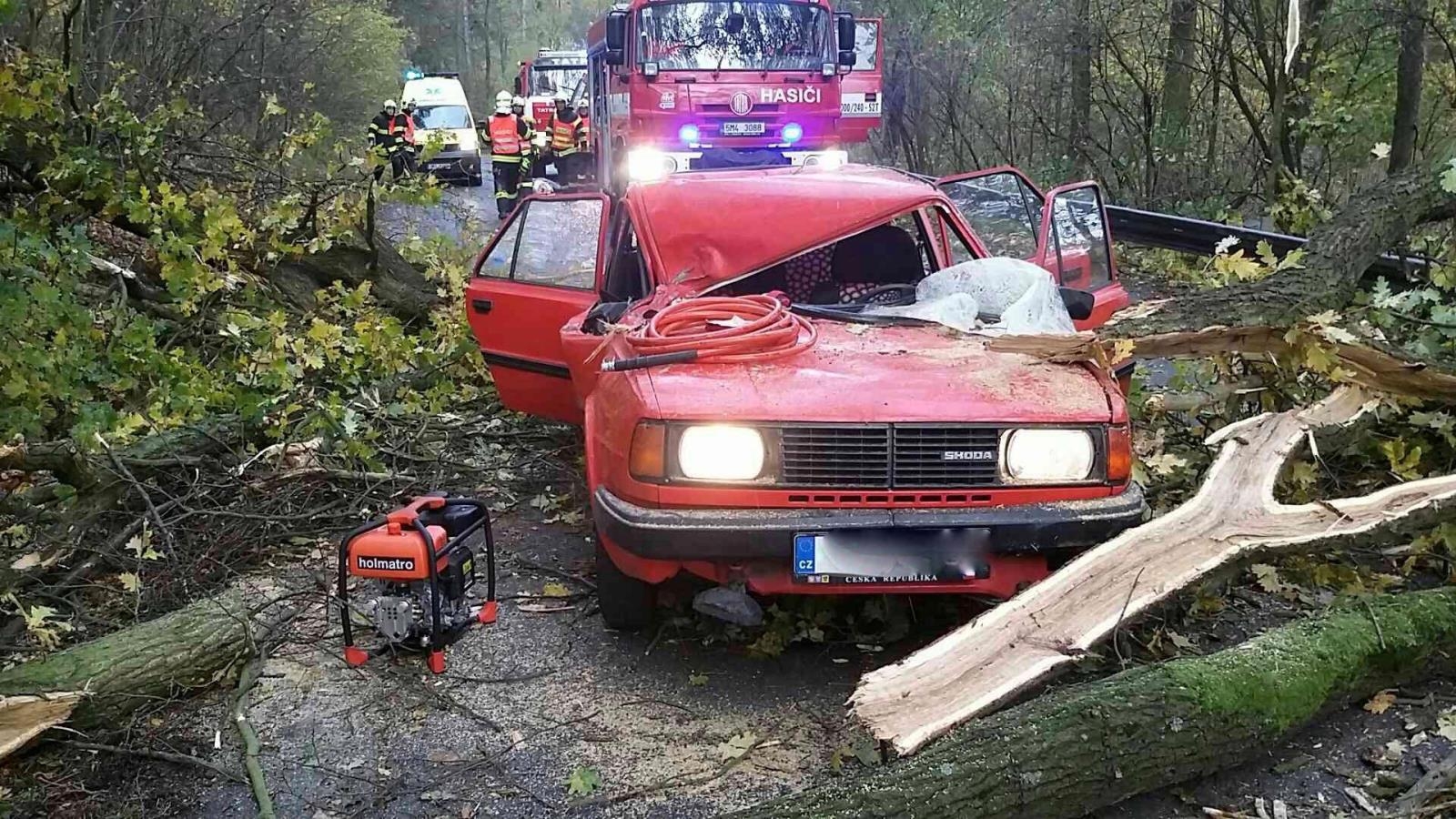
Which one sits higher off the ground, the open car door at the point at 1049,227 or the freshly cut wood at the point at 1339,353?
the open car door at the point at 1049,227

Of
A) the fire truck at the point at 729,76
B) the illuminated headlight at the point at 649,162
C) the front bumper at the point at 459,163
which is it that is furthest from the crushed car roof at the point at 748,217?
the front bumper at the point at 459,163

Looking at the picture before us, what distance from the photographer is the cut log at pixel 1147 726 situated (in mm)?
2635

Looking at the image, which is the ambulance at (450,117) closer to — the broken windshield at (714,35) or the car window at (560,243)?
the broken windshield at (714,35)

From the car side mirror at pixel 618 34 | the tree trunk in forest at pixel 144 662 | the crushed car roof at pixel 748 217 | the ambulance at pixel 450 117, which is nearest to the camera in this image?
the tree trunk in forest at pixel 144 662

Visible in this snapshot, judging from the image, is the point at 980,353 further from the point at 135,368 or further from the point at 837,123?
the point at 837,123

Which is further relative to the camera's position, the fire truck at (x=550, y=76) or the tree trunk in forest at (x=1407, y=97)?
the fire truck at (x=550, y=76)

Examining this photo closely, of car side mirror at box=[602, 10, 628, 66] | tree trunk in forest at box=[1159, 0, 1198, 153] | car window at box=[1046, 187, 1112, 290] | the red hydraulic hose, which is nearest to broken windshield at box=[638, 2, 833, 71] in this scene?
car side mirror at box=[602, 10, 628, 66]

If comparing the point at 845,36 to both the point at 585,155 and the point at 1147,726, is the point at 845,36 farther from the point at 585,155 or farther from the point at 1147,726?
the point at 1147,726

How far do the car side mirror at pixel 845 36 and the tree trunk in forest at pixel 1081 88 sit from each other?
3.26 metres

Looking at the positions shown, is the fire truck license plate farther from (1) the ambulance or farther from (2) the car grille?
(2) the car grille

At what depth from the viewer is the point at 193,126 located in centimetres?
1002

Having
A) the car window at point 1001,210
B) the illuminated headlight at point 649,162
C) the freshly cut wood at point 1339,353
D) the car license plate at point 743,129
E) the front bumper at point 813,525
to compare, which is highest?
the car license plate at point 743,129

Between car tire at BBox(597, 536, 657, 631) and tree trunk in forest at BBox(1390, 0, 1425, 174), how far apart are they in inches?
416

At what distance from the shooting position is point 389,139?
1269cm
